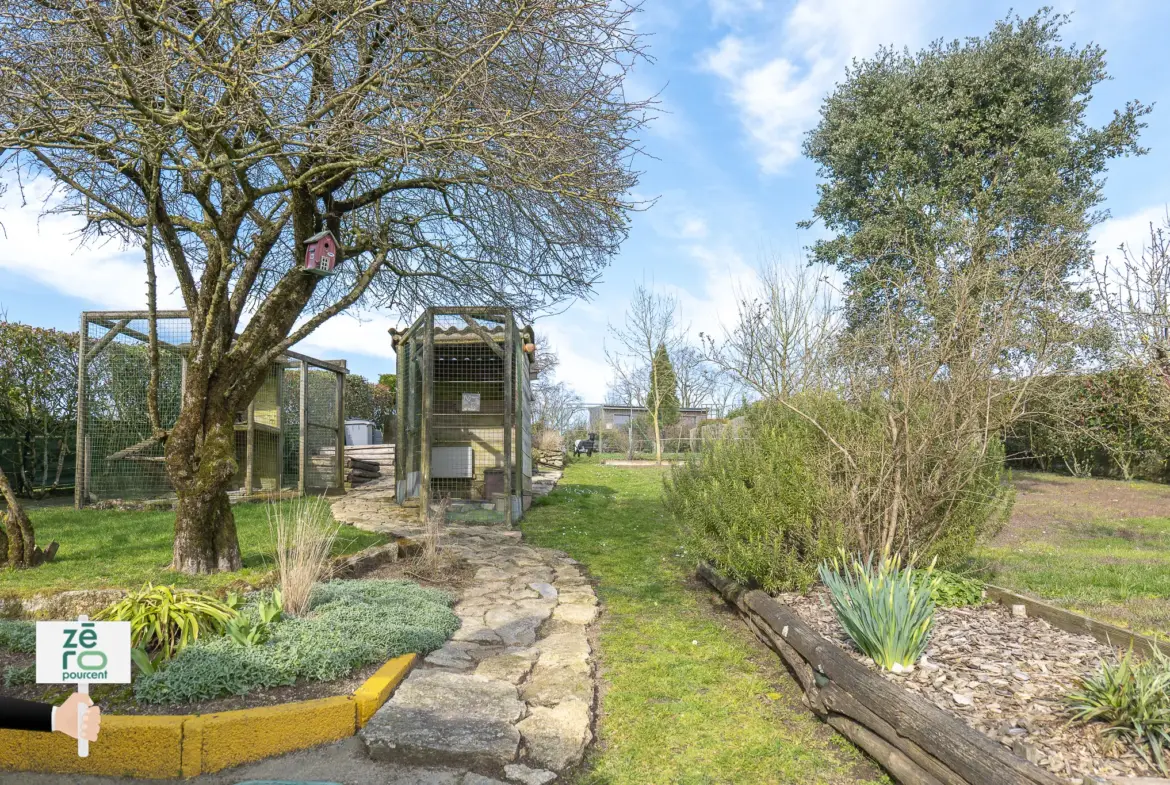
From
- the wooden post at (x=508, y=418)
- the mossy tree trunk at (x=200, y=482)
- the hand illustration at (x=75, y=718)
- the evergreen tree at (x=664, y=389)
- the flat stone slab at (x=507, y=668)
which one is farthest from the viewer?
the evergreen tree at (x=664, y=389)

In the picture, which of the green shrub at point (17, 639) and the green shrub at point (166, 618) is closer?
the green shrub at point (166, 618)

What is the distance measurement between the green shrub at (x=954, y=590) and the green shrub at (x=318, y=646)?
3.35 metres

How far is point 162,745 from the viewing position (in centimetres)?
268

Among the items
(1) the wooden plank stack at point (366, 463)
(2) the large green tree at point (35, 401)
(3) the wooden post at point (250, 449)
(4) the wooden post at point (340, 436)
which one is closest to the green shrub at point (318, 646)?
(3) the wooden post at point (250, 449)

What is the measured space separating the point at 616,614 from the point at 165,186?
5.65m

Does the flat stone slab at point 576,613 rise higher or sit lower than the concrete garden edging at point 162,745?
lower

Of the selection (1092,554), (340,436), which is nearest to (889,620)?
(1092,554)

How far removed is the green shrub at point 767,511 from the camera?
4758mm

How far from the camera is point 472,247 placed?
24.0 feet

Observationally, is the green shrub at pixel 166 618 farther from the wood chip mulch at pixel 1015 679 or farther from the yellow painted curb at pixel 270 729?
the wood chip mulch at pixel 1015 679

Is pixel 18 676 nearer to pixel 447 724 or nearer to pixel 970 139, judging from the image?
pixel 447 724

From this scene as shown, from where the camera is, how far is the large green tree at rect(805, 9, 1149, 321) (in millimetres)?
11625

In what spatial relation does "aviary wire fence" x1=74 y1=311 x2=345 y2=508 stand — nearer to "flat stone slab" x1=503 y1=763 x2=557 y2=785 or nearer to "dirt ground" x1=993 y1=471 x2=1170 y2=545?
"flat stone slab" x1=503 y1=763 x2=557 y2=785

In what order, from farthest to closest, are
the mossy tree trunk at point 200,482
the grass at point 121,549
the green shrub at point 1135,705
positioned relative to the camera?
the mossy tree trunk at point 200,482 < the grass at point 121,549 < the green shrub at point 1135,705
